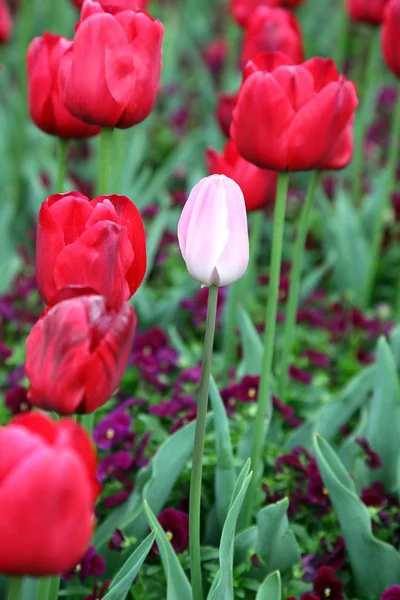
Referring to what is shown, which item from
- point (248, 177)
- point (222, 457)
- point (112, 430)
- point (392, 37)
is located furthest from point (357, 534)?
point (392, 37)

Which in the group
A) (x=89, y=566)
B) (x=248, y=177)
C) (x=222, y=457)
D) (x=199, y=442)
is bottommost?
(x=89, y=566)

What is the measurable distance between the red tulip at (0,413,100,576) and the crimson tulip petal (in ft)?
0.90

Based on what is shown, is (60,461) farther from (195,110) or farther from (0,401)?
(195,110)

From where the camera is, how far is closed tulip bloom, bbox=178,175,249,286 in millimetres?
904

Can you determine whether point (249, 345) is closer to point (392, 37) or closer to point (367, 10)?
point (392, 37)

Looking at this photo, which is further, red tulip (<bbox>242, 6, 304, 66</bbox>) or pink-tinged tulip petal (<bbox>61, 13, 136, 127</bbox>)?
red tulip (<bbox>242, 6, 304, 66</bbox>)

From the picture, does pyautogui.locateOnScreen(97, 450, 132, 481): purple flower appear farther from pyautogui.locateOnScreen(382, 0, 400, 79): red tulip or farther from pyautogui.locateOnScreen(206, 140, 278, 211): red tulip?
pyautogui.locateOnScreen(382, 0, 400, 79): red tulip

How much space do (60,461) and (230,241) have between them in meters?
0.38

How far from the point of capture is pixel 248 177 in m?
1.43

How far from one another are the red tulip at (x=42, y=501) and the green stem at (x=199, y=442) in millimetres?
335

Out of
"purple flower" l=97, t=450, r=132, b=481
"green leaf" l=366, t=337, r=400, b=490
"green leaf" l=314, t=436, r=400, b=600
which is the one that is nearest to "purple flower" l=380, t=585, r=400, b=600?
"green leaf" l=314, t=436, r=400, b=600

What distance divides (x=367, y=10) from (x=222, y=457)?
1.42m

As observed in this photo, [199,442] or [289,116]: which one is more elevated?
[289,116]

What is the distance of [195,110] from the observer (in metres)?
3.71
